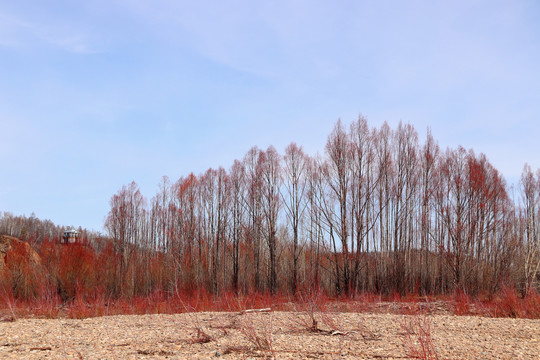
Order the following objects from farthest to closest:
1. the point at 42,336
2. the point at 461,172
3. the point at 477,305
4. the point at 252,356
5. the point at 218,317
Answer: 1. the point at 461,172
2. the point at 477,305
3. the point at 218,317
4. the point at 42,336
5. the point at 252,356

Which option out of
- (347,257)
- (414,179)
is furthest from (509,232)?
(347,257)

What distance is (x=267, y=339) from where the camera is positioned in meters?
6.99

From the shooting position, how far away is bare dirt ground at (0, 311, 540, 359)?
630 centimetres

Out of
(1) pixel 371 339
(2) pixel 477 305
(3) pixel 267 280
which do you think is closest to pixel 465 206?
(2) pixel 477 305

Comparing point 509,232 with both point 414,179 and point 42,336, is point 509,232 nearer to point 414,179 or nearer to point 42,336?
point 414,179

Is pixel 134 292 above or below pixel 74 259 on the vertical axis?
below

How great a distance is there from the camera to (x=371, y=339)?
7375mm

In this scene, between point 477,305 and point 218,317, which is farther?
point 477,305

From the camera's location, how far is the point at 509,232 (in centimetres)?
3008

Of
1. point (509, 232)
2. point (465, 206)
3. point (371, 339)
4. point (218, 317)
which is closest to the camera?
point (371, 339)

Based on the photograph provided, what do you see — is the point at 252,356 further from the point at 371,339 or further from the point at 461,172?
the point at 461,172

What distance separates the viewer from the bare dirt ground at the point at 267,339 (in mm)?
6301

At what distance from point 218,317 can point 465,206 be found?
554 inches

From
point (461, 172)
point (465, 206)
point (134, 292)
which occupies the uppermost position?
point (461, 172)
